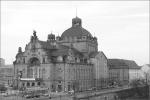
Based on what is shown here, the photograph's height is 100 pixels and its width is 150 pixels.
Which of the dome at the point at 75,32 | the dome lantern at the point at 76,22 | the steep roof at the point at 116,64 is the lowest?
the steep roof at the point at 116,64

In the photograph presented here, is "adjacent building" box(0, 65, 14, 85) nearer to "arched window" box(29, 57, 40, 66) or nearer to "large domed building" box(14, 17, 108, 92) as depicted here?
"large domed building" box(14, 17, 108, 92)

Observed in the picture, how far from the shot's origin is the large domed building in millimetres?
89812

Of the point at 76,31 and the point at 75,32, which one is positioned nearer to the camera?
the point at 75,32

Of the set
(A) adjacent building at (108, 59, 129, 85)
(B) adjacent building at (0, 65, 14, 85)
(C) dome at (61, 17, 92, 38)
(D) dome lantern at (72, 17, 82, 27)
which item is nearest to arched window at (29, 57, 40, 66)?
(C) dome at (61, 17, 92, 38)

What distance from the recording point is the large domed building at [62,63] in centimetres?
8981

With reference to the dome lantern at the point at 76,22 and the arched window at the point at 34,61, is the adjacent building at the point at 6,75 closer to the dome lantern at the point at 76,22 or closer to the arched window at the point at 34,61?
the arched window at the point at 34,61

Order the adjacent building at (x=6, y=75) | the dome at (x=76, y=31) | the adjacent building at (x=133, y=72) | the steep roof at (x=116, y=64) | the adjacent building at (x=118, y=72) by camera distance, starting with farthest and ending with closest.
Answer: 1. the adjacent building at (x=133, y=72)
2. the adjacent building at (x=6, y=75)
3. the steep roof at (x=116, y=64)
4. the adjacent building at (x=118, y=72)
5. the dome at (x=76, y=31)

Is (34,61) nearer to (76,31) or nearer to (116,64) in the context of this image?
(76,31)

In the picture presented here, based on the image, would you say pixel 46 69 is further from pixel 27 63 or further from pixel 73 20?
pixel 73 20

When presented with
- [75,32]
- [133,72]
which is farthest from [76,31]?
[133,72]

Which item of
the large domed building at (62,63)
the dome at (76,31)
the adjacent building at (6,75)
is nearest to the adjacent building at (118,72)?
the large domed building at (62,63)

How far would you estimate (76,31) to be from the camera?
10288 cm

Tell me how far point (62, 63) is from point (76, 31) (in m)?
16.9

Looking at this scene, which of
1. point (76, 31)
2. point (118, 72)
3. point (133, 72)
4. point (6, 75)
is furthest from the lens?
point (133, 72)
